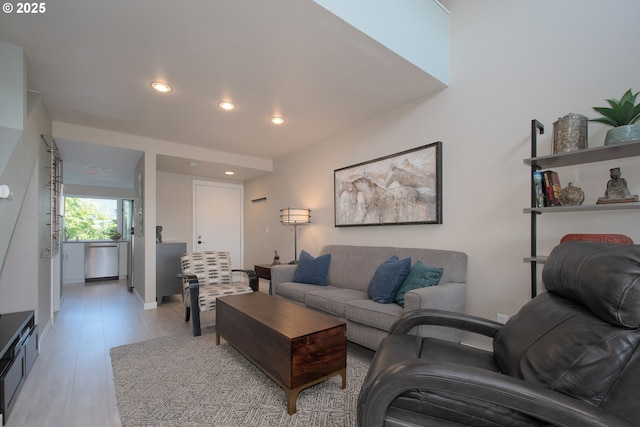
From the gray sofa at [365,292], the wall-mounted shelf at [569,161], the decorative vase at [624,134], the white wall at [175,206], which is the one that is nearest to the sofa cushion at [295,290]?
the gray sofa at [365,292]

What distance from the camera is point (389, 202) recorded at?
10.6 ft

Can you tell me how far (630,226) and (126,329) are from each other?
4402 mm

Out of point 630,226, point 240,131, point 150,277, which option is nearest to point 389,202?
point 630,226

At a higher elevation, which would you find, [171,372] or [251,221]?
[251,221]

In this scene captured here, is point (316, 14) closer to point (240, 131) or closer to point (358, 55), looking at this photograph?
point (358, 55)

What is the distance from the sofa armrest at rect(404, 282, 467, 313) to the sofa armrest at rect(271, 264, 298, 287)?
1847mm

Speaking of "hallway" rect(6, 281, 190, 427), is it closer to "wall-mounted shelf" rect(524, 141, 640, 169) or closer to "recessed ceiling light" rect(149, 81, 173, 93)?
"recessed ceiling light" rect(149, 81, 173, 93)

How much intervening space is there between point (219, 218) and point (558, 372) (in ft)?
19.1

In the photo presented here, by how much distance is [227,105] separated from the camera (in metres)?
3.10

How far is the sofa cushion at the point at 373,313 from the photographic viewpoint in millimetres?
2154

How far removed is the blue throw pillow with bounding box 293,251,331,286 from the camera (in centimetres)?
339

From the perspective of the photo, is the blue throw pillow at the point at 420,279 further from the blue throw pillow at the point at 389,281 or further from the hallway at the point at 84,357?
the hallway at the point at 84,357

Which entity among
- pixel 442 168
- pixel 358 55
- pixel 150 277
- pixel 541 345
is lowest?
pixel 150 277

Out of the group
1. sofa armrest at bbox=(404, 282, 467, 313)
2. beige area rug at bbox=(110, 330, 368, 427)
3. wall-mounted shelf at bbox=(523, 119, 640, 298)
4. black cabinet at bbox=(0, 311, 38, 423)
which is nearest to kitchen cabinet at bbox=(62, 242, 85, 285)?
black cabinet at bbox=(0, 311, 38, 423)
